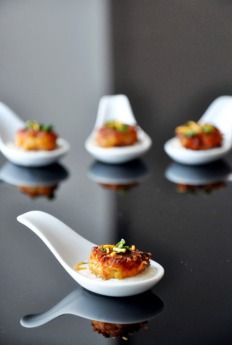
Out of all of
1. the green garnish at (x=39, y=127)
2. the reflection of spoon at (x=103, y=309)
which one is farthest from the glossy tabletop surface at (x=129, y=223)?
the green garnish at (x=39, y=127)

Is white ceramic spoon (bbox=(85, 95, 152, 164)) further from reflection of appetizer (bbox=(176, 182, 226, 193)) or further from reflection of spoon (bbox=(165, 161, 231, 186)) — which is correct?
reflection of appetizer (bbox=(176, 182, 226, 193))

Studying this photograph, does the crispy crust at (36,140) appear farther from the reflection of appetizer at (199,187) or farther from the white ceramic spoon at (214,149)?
the reflection of appetizer at (199,187)

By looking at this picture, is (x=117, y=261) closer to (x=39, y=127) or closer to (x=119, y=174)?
(x=119, y=174)

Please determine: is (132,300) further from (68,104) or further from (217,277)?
(68,104)

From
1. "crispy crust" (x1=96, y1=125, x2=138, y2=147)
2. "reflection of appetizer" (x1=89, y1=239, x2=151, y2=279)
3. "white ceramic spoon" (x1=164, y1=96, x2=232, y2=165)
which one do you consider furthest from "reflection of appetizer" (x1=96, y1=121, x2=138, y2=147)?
"reflection of appetizer" (x1=89, y1=239, x2=151, y2=279)

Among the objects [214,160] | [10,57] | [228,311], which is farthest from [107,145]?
[228,311]

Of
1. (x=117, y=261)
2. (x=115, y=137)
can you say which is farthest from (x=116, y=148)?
(x=117, y=261)
